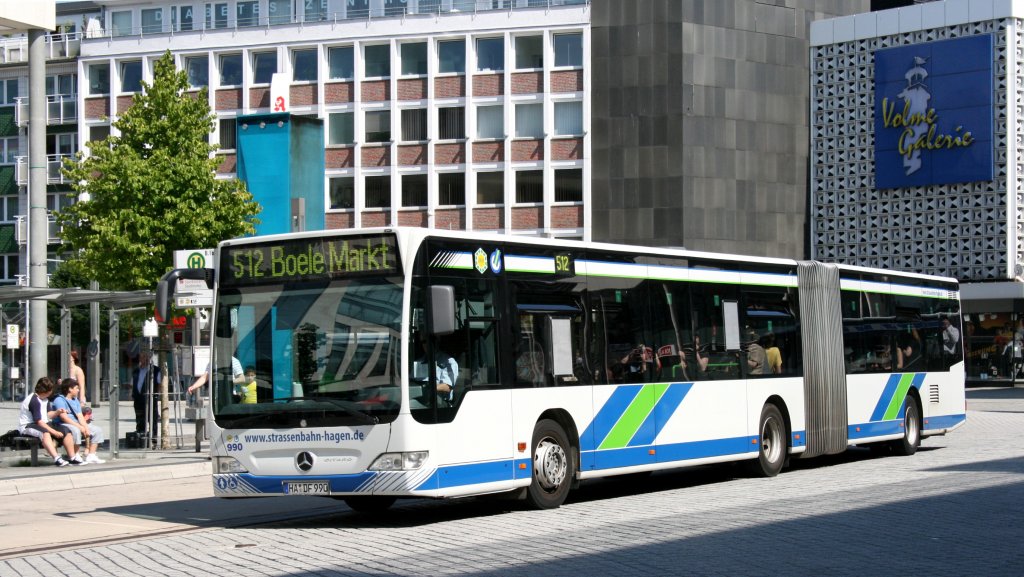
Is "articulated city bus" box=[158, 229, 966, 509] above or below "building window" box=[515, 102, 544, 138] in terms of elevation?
below

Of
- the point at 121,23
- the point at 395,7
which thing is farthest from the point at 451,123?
the point at 121,23

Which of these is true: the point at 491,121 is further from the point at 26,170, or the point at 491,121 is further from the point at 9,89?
the point at 9,89

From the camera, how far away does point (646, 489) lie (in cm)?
1778

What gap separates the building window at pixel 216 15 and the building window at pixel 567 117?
590 inches

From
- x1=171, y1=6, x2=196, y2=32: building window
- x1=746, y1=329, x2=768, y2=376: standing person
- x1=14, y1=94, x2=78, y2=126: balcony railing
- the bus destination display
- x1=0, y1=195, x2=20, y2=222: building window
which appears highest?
x1=171, y1=6, x2=196, y2=32: building window

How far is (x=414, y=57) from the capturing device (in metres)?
60.9

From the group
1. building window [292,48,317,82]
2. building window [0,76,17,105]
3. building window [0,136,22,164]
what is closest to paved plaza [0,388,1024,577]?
building window [292,48,317,82]

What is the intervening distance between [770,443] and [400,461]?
7.32 meters

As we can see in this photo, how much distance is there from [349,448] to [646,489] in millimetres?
5526

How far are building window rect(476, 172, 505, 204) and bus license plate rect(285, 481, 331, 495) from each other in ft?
154

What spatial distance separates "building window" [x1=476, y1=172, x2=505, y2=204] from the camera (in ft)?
198

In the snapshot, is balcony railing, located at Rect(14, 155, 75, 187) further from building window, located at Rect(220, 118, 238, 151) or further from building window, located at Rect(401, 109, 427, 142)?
building window, located at Rect(401, 109, 427, 142)

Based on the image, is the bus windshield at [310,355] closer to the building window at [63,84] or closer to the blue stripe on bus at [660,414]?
the blue stripe on bus at [660,414]

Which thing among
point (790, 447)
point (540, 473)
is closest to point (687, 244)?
point (790, 447)
